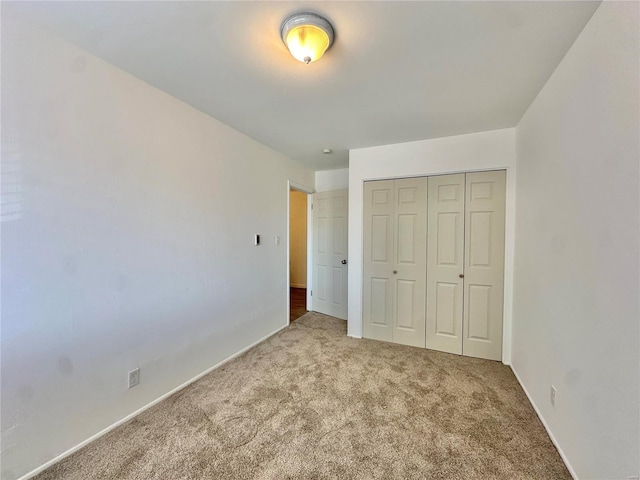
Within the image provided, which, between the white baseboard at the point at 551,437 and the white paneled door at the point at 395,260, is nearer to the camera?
the white baseboard at the point at 551,437

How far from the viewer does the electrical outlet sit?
1.82m

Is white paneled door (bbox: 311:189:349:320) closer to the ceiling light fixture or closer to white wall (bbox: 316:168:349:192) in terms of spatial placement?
white wall (bbox: 316:168:349:192)

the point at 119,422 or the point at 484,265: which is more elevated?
the point at 484,265

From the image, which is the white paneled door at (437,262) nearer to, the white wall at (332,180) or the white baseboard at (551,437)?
the white baseboard at (551,437)

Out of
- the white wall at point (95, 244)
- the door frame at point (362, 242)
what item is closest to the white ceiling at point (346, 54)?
the white wall at point (95, 244)

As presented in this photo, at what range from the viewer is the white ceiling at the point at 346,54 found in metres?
1.26

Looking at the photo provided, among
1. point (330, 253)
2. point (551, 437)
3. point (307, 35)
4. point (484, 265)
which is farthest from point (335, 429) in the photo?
point (330, 253)

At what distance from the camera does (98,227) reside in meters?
1.64

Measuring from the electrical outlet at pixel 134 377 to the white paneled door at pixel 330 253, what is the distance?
2693 mm

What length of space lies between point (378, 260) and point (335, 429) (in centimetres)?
189

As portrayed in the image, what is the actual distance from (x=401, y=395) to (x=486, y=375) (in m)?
0.92

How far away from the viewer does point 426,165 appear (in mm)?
2902

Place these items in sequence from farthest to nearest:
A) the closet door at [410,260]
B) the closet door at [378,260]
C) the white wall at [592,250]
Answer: the closet door at [378,260], the closet door at [410,260], the white wall at [592,250]

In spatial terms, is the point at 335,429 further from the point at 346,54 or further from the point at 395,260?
the point at 346,54
